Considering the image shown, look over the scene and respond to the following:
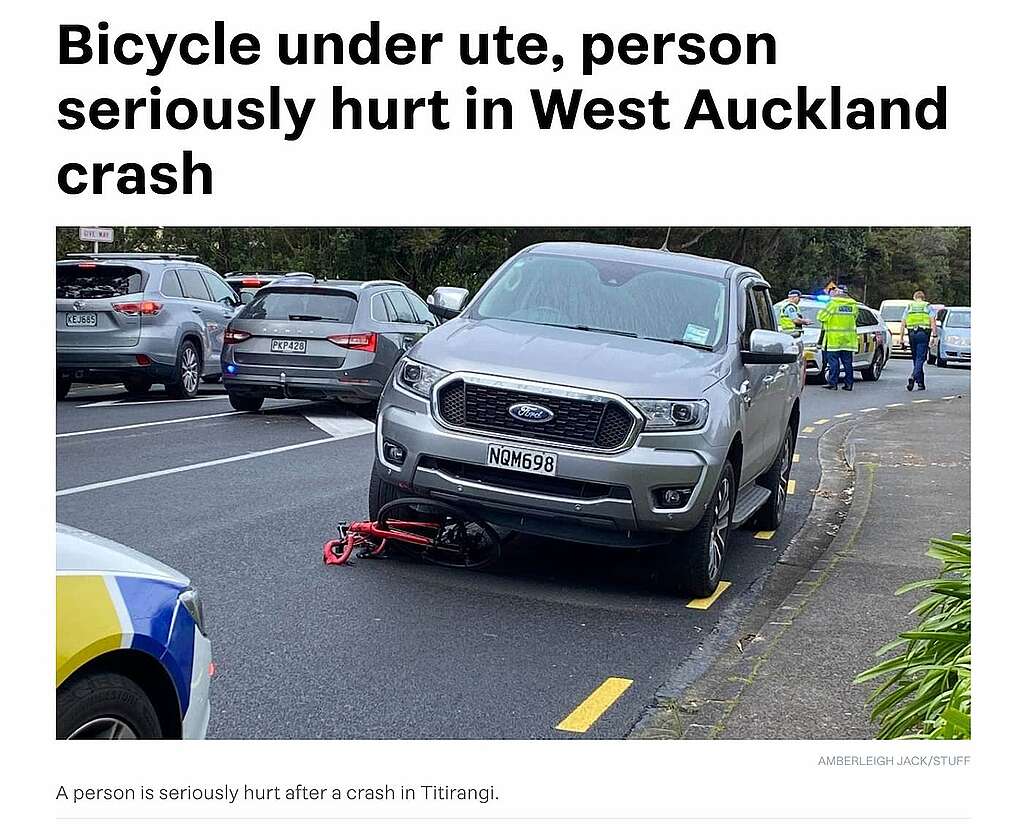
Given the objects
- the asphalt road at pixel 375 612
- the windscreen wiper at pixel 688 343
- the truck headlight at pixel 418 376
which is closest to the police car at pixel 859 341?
the asphalt road at pixel 375 612

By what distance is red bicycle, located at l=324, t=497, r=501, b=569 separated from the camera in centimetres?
682

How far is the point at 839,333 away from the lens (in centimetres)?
2177

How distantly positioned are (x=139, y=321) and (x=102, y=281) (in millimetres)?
701

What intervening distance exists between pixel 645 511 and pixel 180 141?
10.4ft

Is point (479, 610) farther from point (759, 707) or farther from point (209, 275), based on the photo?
point (209, 275)

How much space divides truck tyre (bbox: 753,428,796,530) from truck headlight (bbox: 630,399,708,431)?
228 centimetres

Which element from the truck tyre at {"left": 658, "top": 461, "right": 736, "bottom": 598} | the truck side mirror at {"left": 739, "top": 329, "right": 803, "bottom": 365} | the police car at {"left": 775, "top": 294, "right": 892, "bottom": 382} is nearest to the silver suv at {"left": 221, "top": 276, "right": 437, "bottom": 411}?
the truck side mirror at {"left": 739, "top": 329, "right": 803, "bottom": 365}

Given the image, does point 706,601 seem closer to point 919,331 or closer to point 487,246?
point 487,246

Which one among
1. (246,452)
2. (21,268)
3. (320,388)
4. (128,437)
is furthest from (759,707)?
(320,388)

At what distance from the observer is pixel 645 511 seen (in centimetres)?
617

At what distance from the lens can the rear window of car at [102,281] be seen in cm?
1316

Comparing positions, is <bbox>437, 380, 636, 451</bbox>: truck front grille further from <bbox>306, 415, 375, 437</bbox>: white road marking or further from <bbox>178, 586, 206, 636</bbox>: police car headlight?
<bbox>306, 415, 375, 437</bbox>: white road marking

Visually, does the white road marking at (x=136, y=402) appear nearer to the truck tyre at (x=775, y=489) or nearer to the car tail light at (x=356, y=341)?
the car tail light at (x=356, y=341)

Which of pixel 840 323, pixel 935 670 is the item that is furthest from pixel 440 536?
pixel 840 323
